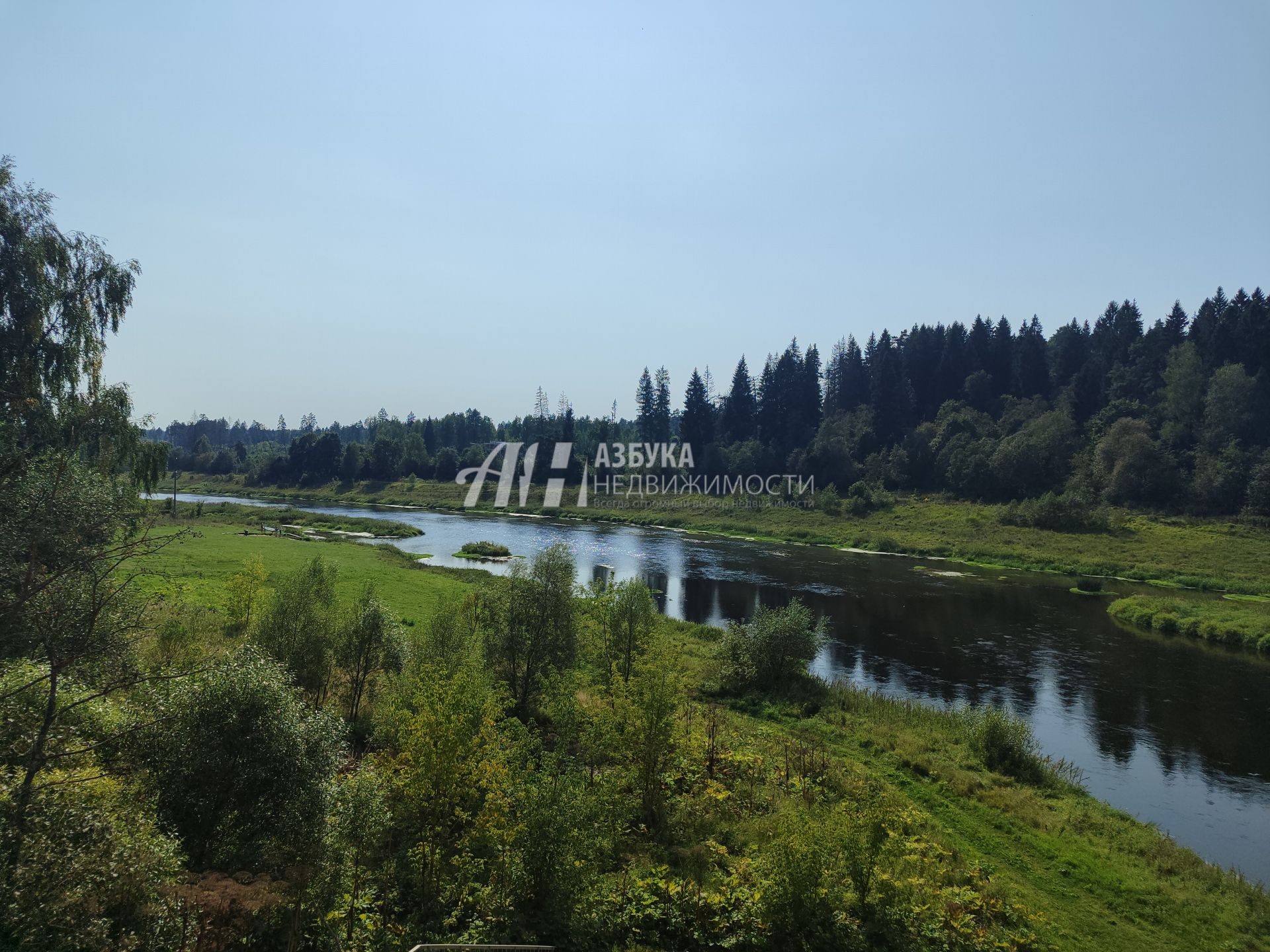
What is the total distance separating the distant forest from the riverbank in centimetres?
555

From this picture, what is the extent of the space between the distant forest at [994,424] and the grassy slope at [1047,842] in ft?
214

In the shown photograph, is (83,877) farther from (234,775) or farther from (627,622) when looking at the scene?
(627,622)

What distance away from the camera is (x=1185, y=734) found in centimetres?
2434

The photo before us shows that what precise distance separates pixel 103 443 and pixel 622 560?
137ft

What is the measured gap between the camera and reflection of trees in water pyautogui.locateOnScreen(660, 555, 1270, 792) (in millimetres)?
24609

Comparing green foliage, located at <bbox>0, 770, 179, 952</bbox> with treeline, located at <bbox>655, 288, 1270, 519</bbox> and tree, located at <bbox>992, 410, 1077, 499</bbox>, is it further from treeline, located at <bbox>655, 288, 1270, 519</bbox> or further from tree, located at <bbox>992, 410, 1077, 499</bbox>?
tree, located at <bbox>992, 410, 1077, 499</bbox>

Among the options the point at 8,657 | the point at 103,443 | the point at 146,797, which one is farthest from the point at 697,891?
the point at 103,443

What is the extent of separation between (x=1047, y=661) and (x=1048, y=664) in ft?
1.64

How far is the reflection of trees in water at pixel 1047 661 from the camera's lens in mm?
24609

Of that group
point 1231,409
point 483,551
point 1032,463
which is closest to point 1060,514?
point 1032,463

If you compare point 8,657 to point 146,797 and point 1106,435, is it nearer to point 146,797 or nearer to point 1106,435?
point 146,797

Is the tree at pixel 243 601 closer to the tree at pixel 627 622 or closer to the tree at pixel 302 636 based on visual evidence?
the tree at pixel 302 636

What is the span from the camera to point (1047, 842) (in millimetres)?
15578

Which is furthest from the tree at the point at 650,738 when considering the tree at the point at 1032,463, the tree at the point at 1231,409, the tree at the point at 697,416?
the tree at the point at 697,416
